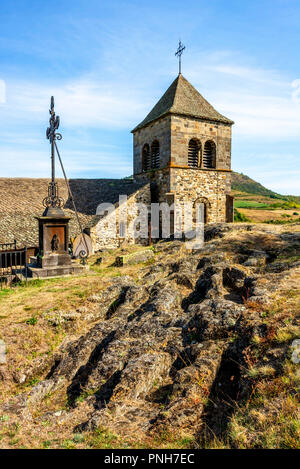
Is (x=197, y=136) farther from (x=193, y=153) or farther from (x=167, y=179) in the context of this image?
(x=167, y=179)

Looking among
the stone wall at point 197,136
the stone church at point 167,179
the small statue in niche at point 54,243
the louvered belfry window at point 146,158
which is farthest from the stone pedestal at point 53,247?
the louvered belfry window at point 146,158

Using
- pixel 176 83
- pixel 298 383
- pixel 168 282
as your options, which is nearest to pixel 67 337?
pixel 168 282

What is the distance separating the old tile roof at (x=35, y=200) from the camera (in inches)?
636

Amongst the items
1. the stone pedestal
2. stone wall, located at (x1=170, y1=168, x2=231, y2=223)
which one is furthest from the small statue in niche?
stone wall, located at (x1=170, y1=168, x2=231, y2=223)

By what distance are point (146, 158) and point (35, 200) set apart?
8490 millimetres

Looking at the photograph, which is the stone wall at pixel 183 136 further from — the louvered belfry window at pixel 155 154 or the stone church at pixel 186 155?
the louvered belfry window at pixel 155 154

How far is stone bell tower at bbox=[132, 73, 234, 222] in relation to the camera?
59.1 ft

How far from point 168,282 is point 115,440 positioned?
17.8ft

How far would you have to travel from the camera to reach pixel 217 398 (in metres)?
4.10

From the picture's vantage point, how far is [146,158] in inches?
837

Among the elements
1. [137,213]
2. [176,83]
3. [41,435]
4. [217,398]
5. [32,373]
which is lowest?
[32,373]

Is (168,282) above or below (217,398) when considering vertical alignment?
above

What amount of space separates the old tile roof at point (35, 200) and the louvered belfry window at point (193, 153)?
153 inches

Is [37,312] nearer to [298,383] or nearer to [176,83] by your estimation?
[298,383]
